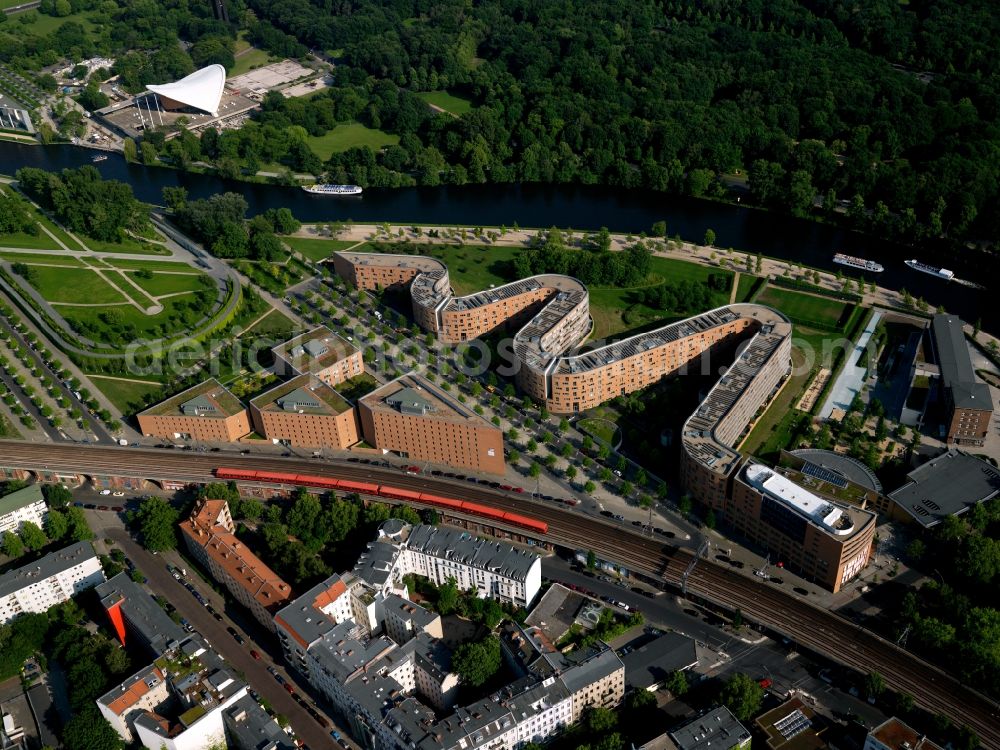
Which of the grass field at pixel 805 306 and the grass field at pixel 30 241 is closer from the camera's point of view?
the grass field at pixel 805 306

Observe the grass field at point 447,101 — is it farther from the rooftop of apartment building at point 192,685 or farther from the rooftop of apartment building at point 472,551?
the rooftop of apartment building at point 192,685

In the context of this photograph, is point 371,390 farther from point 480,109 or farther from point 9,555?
point 480,109

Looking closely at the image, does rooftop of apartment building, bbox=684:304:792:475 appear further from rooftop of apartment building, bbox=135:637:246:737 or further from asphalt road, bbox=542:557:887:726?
rooftop of apartment building, bbox=135:637:246:737

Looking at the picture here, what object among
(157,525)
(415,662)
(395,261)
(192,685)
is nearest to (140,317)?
(395,261)

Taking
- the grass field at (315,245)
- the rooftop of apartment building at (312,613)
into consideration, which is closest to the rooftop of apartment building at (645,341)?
the rooftop of apartment building at (312,613)

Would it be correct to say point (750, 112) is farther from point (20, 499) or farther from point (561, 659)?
point (20, 499)

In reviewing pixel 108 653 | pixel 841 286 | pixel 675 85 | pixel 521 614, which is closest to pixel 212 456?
pixel 108 653
